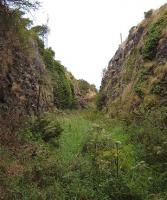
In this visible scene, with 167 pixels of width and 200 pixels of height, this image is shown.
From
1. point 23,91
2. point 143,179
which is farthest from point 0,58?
point 143,179

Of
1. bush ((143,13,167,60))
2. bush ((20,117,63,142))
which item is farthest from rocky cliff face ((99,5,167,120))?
bush ((20,117,63,142))

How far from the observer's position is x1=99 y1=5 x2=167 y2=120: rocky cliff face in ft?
70.5

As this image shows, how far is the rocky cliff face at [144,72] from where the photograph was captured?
70.5 feet

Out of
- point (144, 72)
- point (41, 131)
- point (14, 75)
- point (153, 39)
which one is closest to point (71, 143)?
point (41, 131)

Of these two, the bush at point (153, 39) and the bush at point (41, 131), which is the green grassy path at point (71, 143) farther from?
the bush at point (153, 39)

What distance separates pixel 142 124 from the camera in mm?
17031

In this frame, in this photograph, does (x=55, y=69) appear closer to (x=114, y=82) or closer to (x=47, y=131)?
(x=114, y=82)

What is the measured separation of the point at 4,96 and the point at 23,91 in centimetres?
333

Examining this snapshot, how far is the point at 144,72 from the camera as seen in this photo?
82.2 feet

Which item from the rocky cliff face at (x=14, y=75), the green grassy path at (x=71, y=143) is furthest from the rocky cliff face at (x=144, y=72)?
the rocky cliff face at (x=14, y=75)

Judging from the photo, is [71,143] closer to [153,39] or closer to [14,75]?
[14,75]

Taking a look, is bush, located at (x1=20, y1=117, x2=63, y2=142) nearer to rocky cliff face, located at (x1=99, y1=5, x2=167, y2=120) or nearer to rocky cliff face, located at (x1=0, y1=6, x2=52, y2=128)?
rocky cliff face, located at (x1=0, y1=6, x2=52, y2=128)

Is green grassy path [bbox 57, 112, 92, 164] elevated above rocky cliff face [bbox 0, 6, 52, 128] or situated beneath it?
situated beneath

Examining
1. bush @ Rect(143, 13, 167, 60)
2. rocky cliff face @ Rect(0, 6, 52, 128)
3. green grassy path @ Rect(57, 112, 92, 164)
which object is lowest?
green grassy path @ Rect(57, 112, 92, 164)
